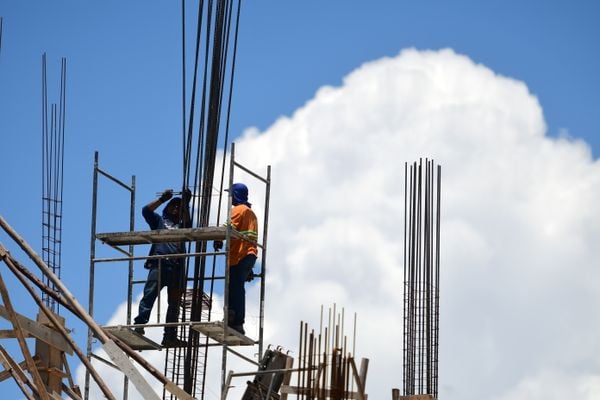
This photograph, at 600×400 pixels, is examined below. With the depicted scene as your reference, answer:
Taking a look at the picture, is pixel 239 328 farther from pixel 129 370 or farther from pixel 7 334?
pixel 7 334

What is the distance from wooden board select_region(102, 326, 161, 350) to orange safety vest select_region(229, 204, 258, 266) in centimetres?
161

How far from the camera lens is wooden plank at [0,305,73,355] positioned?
19.7 meters

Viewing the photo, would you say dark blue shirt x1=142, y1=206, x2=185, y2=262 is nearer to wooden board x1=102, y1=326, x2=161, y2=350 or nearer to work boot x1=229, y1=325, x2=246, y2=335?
wooden board x1=102, y1=326, x2=161, y2=350

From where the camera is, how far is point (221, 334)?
21500 millimetres

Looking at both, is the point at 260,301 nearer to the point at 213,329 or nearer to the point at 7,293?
the point at 213,329

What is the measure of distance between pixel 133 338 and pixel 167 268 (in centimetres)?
119

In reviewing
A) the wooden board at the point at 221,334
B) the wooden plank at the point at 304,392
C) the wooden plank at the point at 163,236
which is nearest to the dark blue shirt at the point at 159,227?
the wooden plank at the point at 163,236

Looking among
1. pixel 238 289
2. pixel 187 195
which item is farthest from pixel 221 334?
pixel 187 195

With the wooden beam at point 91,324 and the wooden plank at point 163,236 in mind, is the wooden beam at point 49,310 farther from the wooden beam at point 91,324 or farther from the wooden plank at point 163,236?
the wooden plank at point 163,236

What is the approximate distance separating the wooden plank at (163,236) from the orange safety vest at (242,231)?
438 millimetres

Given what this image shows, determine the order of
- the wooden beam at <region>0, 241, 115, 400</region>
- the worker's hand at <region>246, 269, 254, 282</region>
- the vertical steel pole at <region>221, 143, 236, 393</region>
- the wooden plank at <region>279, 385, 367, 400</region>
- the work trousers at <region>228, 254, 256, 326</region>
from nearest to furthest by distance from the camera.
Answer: the wooden beam at <region>0, 241, 115, 400</region> → the wooden plank at <region>279, 385, 367, 400</region> → the vertical steel pole at <region>221, 143, 236, 393</region> → the work trousers at <region>228, 254, 256, 326</region> → the worker's hand at <region>246, 269, 254, 282</region>

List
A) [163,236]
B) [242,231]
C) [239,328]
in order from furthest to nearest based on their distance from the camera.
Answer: [242,231] < [163,236] < [239,328]

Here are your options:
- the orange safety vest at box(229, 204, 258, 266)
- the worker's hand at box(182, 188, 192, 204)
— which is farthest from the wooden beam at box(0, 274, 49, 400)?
the worker's hand at box(182, 188, 192, 204)

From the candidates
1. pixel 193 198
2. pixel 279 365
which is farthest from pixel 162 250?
pixel 279 365
